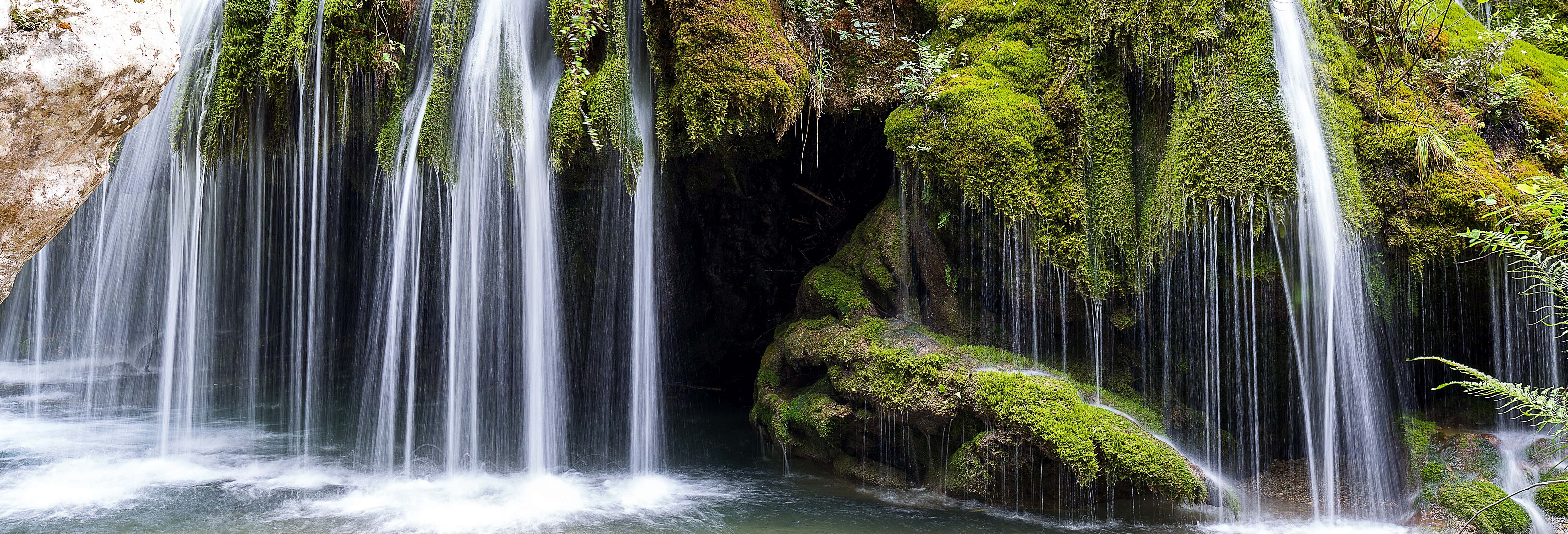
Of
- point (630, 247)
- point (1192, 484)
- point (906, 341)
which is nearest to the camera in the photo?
A: point (1192, 484)

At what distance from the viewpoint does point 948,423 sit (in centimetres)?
537

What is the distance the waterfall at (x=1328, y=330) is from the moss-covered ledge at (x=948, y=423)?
0.92m

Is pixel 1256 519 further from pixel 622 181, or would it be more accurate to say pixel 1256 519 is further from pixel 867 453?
pixel 622 181

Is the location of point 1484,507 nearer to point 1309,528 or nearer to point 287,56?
point 1309,528

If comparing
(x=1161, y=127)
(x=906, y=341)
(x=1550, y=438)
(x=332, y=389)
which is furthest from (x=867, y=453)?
(x=332, y=389)

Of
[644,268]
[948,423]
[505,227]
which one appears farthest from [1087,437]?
[505,227]

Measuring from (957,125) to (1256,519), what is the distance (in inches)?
130

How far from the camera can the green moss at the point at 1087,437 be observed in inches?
190

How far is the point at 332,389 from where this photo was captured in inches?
417

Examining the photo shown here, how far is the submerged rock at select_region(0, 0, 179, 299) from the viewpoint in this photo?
102 inches

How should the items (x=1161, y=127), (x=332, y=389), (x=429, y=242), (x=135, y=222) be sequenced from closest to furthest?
1. (x=1161, y=127)
2. (x=429, y=242)
3. (x=135, y=222)
4. (x=332, y=389)

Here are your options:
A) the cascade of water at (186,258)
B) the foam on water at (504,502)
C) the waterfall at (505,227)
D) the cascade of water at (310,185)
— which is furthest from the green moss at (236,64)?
the foam on water at (504,502)

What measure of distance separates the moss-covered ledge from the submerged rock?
4.31m

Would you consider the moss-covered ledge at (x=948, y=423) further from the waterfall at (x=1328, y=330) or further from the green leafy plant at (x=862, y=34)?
the green leafy plant at (x=862, y=34)
